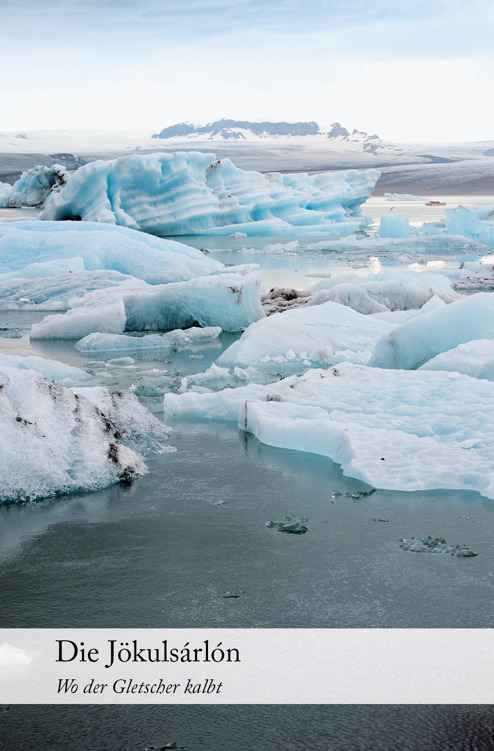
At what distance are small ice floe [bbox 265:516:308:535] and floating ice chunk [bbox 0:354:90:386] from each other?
9.13 ft

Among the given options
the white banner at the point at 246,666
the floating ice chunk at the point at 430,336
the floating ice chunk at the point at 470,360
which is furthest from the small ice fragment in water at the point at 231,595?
the floating ice chunk at the point at 430,336

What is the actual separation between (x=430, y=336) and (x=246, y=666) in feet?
14.0

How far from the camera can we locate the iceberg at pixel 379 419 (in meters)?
3.73

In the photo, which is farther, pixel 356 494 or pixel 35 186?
pixel 35 186

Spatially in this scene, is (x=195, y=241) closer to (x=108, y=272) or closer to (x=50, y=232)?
(x=50, y=232)

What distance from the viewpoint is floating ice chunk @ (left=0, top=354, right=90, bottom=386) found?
5.55 meters

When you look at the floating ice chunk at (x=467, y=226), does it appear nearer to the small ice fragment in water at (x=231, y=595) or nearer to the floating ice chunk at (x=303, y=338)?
the floating ice chunk at (x=303, y=338)

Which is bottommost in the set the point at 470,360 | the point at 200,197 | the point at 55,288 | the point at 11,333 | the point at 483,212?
the point at 11,333

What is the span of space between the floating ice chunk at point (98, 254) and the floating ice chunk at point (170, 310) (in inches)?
122

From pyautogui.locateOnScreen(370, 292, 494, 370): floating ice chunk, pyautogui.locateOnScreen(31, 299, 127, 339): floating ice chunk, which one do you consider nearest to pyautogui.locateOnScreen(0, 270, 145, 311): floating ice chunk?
pyautogui.locateOnScreen(31, 299, 127, 339): floating ice chunk

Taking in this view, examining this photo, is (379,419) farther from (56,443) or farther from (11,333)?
(11,333)

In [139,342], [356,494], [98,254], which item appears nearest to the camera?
[356,494]

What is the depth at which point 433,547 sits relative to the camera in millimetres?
2990

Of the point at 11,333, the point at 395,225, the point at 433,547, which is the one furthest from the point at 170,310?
the point at 395,225
